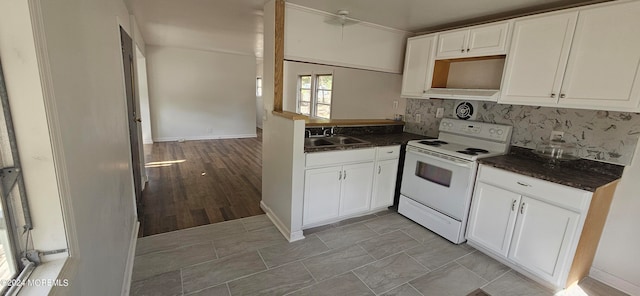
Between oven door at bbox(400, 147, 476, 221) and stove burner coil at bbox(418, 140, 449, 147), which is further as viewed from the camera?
stove burner coil at bbox(418, 140, 449, 147)

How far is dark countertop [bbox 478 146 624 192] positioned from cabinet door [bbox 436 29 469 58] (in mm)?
1115

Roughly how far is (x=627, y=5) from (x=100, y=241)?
3.39 meters

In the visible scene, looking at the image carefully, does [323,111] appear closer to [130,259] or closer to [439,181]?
[439,181]

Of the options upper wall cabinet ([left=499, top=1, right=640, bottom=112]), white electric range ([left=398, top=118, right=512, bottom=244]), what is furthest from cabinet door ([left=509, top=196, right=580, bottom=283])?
upper wall cabinet ([left=499, top=1, right=640, bottom=112])

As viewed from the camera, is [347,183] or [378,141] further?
[378,141]

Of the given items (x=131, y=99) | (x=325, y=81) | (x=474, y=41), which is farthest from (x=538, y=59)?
(x=131, y=99)

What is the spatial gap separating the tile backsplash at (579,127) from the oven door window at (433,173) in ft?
2.51

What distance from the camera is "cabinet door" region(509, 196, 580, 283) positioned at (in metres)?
1.91

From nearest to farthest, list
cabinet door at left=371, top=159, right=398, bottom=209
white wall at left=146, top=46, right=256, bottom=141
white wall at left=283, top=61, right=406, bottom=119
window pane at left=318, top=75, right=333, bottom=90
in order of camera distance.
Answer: cabinet door at left=371, top=159, right=398, bottom=209
white wall at left=283, top=61, right=406, bottom=119
window pane at left=318, top=75, right=333, bottom=90
white wall at left=146, top=46, right=256, bottom=141

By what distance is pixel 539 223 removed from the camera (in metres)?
2.03

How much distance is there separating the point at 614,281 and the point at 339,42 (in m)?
3.15

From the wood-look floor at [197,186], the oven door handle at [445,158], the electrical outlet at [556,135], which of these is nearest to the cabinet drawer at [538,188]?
the oven door handle at [445,158]

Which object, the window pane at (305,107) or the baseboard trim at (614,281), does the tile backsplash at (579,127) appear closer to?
the baseboard trim at (614,281)

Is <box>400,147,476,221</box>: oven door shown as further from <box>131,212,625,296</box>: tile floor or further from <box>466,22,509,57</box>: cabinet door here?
<box>466,22,509,57</box>: cabinet door
